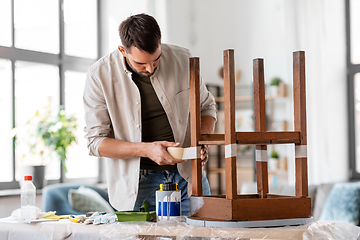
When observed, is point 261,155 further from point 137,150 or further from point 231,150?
point 137,150

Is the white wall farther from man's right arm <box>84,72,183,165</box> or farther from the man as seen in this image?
man's right arm <box>84,72,183,165</box>

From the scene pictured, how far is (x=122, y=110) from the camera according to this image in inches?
67.2

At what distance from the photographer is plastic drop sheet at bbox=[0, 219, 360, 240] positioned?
1256mm

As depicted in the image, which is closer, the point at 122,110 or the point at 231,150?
the point at 231,150

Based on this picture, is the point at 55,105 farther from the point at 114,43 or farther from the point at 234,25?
the point at 234,25

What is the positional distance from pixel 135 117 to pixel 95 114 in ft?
0.51

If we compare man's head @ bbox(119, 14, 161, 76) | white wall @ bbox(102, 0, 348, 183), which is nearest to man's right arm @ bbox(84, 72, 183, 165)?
man's head @ bbox(119, 14, 161, 76)

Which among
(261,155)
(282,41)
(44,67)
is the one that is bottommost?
(261,155)

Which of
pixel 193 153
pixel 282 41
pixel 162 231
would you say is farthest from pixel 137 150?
pixel 282 41

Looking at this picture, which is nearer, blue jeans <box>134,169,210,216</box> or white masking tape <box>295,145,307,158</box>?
white masking tape <box>295,145,307,158</box>

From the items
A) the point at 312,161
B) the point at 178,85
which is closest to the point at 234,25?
the point at 312,161

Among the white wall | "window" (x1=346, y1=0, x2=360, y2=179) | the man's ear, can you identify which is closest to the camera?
the man's ear

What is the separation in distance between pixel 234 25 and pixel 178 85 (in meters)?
3.79

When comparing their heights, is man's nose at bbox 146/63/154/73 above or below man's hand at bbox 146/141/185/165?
above
